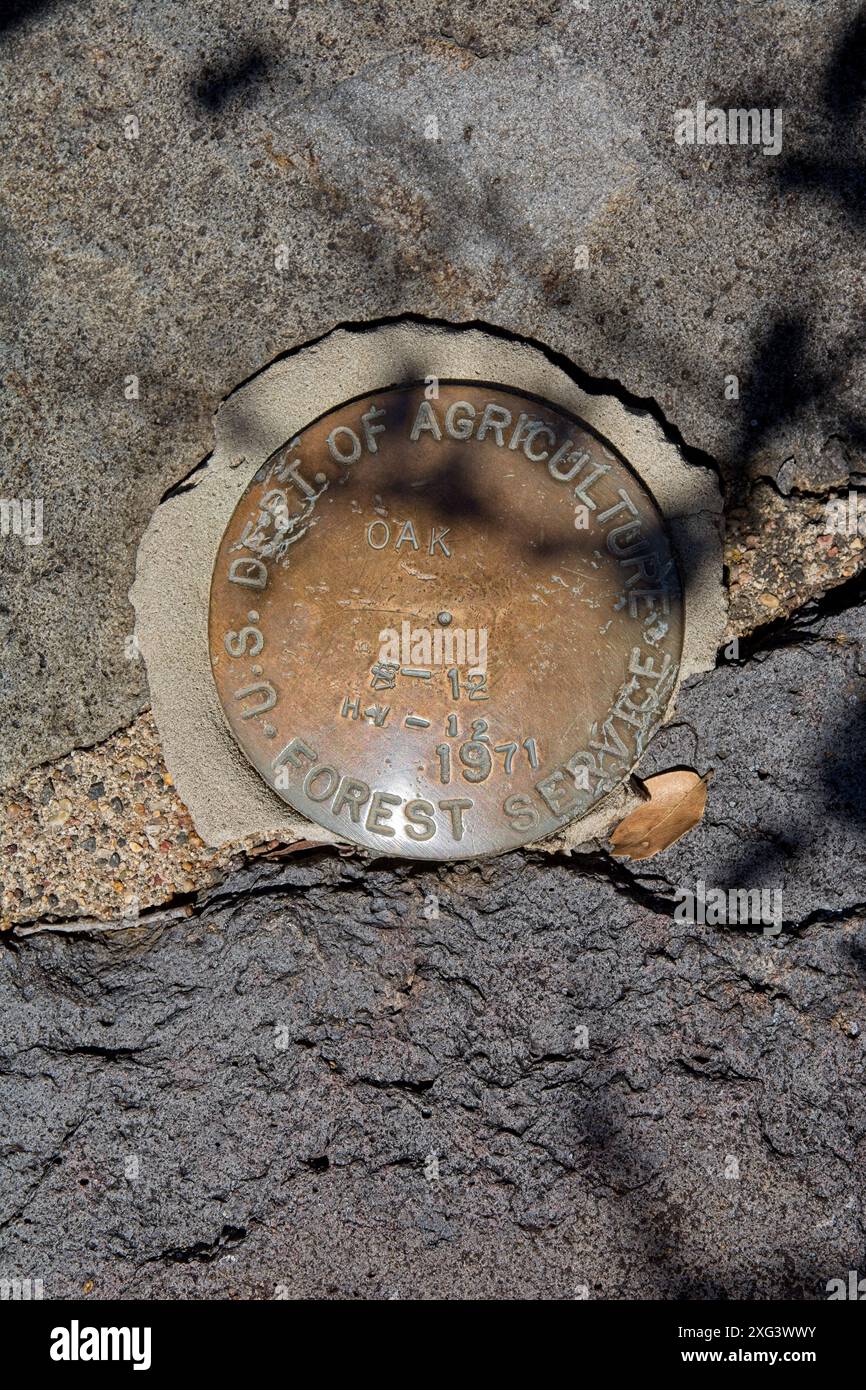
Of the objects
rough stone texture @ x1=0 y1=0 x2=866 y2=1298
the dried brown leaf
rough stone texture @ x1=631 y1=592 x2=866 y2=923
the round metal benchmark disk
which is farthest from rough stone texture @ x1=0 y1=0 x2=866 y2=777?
the dried brown leaf

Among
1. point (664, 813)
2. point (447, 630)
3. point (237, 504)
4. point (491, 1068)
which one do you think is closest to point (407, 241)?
point (237, 504)

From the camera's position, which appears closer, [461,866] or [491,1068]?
[491,1068]

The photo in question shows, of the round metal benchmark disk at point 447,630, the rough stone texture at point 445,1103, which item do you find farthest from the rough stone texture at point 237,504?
the rough stone texture at point 445,1103

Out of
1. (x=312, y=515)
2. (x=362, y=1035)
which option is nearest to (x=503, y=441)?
(x=312, y=515)

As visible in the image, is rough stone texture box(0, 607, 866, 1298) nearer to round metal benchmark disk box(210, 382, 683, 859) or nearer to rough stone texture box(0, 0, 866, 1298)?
rough stone texture box(0, 0, 866, 1298)

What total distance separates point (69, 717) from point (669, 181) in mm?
1843

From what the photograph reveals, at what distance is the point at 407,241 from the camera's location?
8.27 feet

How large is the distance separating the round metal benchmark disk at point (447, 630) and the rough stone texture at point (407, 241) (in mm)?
311

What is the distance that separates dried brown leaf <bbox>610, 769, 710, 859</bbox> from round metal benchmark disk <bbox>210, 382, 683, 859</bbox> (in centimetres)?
9

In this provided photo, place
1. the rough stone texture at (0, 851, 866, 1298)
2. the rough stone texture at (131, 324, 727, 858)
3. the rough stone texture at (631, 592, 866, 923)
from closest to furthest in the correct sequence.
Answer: the rough stone texture at (0, 851, 866, 1298)
the rough stone texture at (631, 592, 866, 923)
the rough stone texture at (131, 324, 727, 858)

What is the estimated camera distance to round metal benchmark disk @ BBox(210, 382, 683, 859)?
222cm

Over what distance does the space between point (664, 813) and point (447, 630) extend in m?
0.61

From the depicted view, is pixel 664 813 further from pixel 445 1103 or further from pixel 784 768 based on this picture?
pixel 445 1103

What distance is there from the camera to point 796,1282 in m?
2.11
